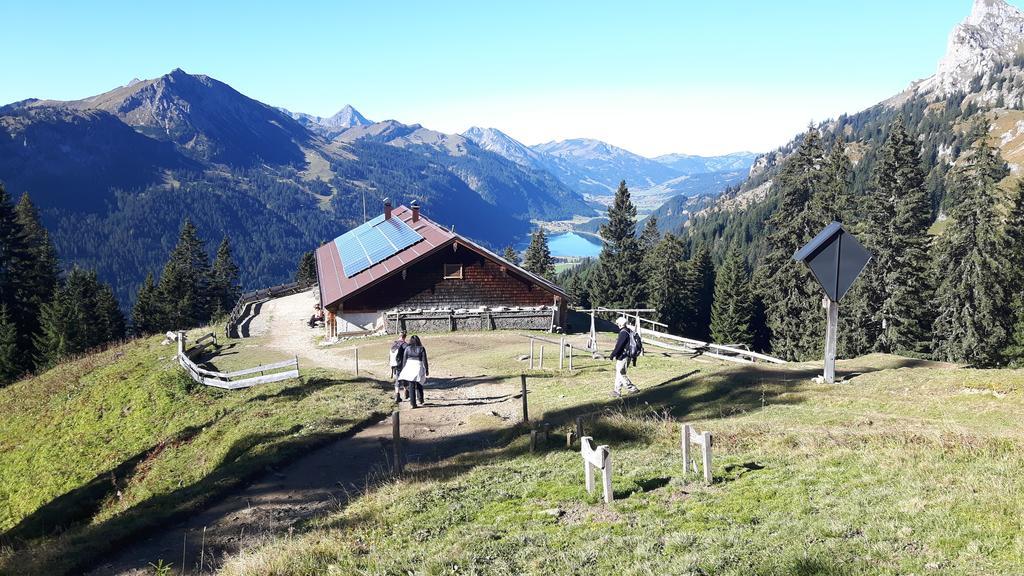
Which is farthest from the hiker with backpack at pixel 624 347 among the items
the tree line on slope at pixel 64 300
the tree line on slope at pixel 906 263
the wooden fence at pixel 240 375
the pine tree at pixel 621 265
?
the pine tree at pixel 621 265

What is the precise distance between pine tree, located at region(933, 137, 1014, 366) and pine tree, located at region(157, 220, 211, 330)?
2664 inches

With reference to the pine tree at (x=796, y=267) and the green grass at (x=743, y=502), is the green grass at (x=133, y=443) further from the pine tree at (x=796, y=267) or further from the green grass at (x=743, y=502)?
the pine tree at (x=796, y=267)

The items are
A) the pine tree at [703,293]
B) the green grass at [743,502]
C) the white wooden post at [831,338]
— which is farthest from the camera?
the pine tree at [703,293]

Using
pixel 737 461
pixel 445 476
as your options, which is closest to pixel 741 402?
pixel 737 461

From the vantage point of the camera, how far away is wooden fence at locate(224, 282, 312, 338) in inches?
1589

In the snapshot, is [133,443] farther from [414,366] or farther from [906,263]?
[906,263]

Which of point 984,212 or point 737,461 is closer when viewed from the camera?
point 737,461

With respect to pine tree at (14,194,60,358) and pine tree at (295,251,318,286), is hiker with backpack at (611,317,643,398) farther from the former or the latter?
pine tree at (295,251,318,286)

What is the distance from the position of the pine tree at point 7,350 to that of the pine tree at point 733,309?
63.2 meters

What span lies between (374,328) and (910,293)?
114 feet

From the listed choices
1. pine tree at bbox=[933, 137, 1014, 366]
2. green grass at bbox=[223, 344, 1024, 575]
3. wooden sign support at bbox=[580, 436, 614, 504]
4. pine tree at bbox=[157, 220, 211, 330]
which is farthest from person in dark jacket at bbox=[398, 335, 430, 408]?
pine tree at bbox=[157, 220, 211, 330]

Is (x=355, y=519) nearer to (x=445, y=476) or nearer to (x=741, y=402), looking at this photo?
(x=445, y=476)

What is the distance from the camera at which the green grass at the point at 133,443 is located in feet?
44.2

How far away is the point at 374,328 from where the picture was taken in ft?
123
